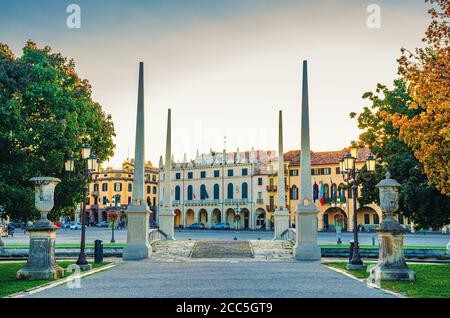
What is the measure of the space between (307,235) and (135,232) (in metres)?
7.85

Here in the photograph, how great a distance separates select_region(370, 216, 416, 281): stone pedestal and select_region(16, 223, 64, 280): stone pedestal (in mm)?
9748

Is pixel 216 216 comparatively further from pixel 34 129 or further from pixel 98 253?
pixel 34 129

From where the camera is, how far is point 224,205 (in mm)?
78625

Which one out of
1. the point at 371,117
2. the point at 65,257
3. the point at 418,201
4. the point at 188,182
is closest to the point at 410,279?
the point at 418,201

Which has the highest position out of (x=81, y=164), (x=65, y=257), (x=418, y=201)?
(x=81, y=164)

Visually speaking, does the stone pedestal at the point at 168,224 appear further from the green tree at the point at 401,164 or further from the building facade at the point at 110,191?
the building facade at the point at 110,191

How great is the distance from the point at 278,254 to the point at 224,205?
54.8m

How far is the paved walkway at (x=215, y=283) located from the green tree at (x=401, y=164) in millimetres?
6236

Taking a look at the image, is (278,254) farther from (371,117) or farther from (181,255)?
(371,117)

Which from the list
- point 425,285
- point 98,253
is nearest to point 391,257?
point 425,285

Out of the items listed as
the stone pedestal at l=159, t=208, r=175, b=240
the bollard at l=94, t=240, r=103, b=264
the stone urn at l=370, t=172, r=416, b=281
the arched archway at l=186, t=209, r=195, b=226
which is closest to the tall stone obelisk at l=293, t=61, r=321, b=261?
the stone urn at l=370, t=172, r=416, b=281

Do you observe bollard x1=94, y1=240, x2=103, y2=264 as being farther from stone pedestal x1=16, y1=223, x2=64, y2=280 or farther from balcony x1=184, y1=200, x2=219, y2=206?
balcony x1=184, y1=200, x2=219, y2=206

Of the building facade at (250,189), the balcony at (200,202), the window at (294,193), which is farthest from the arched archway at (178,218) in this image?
the window at (294,193)

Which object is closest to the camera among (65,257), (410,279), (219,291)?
(219,291)
